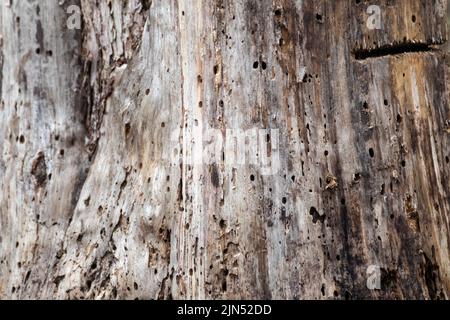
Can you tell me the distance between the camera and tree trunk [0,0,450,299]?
2.65 m

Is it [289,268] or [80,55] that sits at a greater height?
[80,55]

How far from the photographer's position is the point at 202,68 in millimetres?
2775

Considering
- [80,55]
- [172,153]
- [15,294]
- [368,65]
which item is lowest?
[15,294]

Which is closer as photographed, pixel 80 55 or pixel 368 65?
pixel 368 65

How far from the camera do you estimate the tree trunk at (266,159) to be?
265 cm

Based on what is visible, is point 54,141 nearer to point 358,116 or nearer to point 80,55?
point 80,55

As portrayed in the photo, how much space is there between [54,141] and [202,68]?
2.49 ft

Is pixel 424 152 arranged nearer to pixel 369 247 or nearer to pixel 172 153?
pixel 369 247

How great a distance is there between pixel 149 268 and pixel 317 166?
806mm

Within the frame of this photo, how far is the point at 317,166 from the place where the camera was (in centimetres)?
268

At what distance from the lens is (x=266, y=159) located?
269 centimetres

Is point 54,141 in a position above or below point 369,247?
above

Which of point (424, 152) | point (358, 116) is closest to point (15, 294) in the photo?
point (358, 116)

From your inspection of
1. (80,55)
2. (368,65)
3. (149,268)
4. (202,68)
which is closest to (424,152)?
(368,65)
